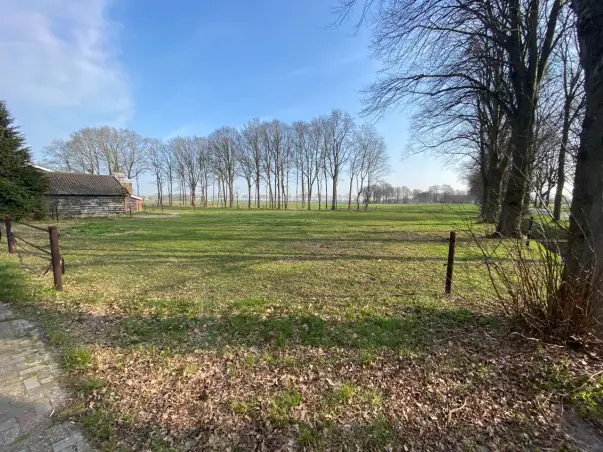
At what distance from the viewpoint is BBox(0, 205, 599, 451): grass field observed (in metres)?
2.10

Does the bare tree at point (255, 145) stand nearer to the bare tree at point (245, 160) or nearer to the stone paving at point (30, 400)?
the bare tree at point (245, 160)

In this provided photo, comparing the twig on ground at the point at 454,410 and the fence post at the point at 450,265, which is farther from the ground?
the fence post at the point at 450,265

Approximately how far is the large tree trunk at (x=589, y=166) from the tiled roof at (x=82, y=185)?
31.9m

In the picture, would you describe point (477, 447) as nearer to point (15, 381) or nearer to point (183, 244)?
point (15, 381)

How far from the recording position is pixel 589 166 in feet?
10.1

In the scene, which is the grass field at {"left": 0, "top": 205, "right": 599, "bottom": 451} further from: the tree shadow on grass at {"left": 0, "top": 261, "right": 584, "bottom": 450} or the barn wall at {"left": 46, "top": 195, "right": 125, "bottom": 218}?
the barn wall at {"left": 46, "top": 195, "right": 125, "bottom": 218}

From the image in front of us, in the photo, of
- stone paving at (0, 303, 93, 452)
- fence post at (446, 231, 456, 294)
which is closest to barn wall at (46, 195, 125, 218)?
stone paving at (0, 303, 93, 452)

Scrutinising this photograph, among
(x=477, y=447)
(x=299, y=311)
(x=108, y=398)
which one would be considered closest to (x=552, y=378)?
(x=477, y=447)

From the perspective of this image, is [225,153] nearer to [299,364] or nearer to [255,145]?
[255,145]

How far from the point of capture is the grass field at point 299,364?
210 cm

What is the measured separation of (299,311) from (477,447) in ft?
8.97

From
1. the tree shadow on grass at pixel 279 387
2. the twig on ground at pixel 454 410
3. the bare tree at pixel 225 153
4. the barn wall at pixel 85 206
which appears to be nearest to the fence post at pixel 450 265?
the tree shadow on grass at pixel 279 387

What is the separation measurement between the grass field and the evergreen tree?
1833 cm

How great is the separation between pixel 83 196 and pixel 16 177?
6.46 m
